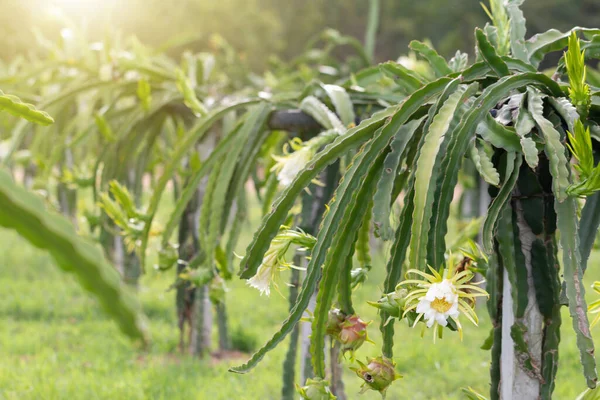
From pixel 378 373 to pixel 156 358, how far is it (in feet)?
4.80

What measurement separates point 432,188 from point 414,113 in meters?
0.17

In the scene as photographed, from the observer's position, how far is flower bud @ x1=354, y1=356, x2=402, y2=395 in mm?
717

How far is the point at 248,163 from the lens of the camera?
1.15 m

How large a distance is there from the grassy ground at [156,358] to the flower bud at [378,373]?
754 mm

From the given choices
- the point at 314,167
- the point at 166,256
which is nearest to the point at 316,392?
the point at 314,167

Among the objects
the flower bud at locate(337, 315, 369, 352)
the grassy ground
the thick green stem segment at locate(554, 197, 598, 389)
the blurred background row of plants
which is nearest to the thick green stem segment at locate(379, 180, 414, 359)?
the flower bud at locate(337, 315, 369, 352)

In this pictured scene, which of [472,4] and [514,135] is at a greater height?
[472,4]

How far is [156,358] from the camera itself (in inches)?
80.7

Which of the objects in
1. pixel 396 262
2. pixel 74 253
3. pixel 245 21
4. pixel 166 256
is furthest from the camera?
pixel 245 21

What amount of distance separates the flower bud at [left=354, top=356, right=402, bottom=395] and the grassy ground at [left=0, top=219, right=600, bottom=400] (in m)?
0.75

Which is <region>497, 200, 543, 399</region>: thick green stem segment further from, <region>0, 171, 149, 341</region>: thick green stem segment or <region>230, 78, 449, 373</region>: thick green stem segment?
<region>0, 171, 149, 341</region>: thick green stem segment

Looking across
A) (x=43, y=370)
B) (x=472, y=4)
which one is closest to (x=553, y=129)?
(x=43, y=370)

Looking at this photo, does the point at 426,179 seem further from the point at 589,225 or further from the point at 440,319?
the point at 589,225

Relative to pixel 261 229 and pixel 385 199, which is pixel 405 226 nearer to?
pixel 385 199
